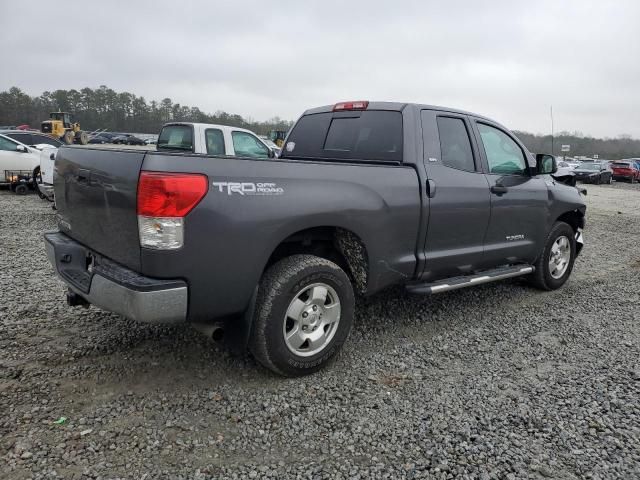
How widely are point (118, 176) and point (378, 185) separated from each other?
176 cm

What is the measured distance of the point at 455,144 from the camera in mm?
4387

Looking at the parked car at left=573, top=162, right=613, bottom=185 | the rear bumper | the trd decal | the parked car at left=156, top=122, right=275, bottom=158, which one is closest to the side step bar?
the trd decal

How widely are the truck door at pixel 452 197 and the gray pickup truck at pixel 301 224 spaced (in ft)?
0.05

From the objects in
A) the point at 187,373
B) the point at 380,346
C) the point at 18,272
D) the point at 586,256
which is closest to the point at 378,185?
the point at 380,346

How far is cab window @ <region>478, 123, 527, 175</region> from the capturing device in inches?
186

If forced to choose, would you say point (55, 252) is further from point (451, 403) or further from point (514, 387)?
point (514, 387)

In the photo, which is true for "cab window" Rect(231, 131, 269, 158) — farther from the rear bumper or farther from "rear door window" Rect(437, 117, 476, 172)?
the rear bumper

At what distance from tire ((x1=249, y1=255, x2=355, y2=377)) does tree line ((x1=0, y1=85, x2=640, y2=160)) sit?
6301 centimetres

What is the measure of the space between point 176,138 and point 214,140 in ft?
2.60

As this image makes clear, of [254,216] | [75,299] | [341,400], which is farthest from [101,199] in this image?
[341,400]

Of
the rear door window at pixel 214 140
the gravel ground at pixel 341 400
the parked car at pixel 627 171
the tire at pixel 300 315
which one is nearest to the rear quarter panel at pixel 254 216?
the tire at pixel 300 315

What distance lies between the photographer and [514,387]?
3.34 metres

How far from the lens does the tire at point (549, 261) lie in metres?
5.46

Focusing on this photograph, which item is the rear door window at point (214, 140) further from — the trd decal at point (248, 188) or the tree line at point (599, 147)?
the tree line at point (599, 147)
